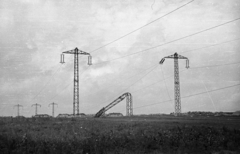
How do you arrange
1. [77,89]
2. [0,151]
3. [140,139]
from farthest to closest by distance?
[77,89]
[140,139]
[0,151]

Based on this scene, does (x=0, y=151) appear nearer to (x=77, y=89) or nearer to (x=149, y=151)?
(x=149, y=151)

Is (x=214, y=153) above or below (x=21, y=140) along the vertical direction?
below

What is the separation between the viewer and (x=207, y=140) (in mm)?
19094

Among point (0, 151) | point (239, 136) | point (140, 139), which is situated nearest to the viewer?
point (0, 151)

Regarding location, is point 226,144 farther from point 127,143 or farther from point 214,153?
point 127,143

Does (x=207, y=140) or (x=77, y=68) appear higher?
(x=77, y=68)

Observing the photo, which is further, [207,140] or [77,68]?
[77,68]

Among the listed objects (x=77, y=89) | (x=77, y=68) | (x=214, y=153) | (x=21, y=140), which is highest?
(x=77, y=68)

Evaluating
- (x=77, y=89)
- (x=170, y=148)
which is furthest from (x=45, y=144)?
(x=77, y=89)

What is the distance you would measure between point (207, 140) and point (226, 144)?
4.93 feet

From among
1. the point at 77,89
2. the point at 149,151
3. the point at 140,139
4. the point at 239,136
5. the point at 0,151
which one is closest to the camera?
the point at 0,151

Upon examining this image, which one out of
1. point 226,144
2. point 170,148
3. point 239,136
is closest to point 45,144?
point 170,148

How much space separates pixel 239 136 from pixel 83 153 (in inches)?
532

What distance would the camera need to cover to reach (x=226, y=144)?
19078mm
